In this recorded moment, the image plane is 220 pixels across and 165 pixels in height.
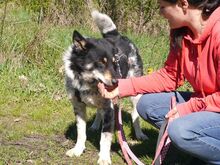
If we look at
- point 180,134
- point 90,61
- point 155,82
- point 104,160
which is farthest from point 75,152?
point 180,134

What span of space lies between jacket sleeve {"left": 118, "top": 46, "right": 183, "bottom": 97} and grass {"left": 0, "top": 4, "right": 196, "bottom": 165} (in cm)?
64

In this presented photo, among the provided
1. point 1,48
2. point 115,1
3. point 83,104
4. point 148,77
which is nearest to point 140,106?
point 148,77

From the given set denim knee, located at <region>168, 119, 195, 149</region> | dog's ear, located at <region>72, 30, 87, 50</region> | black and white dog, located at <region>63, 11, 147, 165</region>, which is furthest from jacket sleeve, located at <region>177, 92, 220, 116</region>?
dog's ear, located at <region>72, 30, 87, 50</region>

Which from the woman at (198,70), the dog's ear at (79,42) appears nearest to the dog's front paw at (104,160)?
the woman at (198,70)

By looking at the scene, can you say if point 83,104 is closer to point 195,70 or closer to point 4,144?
point 4,144

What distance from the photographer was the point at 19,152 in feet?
12.4

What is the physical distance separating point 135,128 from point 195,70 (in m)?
1.44

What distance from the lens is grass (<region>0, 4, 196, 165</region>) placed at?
3.89m

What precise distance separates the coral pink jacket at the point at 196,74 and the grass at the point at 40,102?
26.9 inches

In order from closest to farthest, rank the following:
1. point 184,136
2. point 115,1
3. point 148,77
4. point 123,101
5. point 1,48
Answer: point 184,136 < point 148,77 < point 123,101 < point 1,48 < point 115,1

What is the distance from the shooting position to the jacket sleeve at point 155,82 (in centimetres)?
350

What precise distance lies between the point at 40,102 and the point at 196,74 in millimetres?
2354

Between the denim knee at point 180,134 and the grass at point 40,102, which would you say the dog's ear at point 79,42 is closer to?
the grass at point 40,102

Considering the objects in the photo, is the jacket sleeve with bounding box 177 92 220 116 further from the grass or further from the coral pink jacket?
the grass
